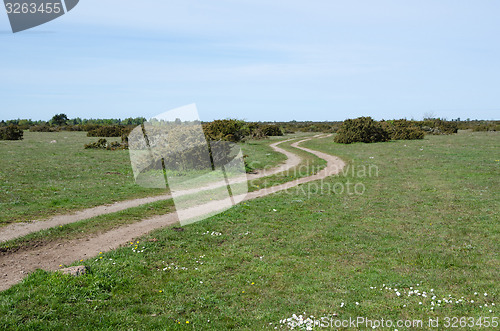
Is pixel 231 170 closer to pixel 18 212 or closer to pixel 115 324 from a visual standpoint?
pixel 18 212

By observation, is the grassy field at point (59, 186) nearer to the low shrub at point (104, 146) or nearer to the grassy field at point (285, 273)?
the grassy field at point (285, 273)

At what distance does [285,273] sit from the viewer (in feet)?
32.0

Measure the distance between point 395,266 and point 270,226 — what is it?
5384 mm

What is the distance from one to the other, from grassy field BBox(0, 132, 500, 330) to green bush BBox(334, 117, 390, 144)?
38406 millimetres

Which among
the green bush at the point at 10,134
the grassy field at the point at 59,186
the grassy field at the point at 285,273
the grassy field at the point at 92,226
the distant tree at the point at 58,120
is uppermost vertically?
the distant tree at the point at 58,120

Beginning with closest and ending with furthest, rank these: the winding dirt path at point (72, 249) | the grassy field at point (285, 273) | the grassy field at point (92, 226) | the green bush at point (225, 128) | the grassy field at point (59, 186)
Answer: the grassy field at point (285, 273) → the winding dirt path at point (72, 249) → the grassy field at point (92, 226) → the grassy field at point (59, 186) → the green bush at point (225, 128)

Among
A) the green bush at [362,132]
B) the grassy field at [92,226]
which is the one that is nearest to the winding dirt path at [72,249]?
the grassy field at [92,226]

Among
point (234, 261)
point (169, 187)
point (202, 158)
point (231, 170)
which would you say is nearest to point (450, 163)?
point (231, 170)

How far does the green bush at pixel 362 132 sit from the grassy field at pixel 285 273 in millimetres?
38406

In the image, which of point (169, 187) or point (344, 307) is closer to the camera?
point (344, 307)

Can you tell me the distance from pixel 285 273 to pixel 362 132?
1907 inches

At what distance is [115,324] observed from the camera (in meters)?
7.28

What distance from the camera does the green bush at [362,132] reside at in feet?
178

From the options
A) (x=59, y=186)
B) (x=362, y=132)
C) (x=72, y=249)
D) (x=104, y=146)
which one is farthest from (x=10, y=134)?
(x=362, y=132)
